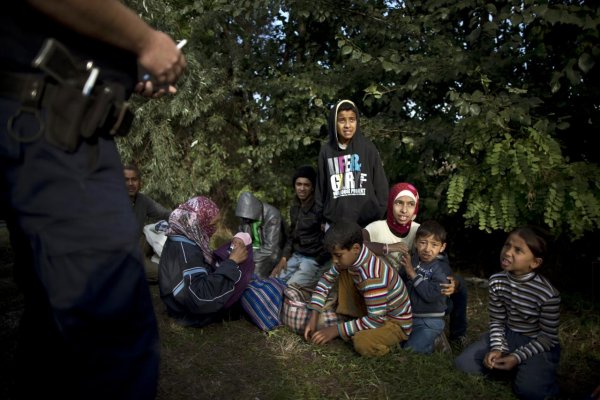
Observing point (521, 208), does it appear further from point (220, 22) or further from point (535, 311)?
point (220, 22)

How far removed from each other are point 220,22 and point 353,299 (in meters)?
4.94

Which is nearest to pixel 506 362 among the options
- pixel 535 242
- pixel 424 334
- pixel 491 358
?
pixel 491 358

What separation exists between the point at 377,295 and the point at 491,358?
749 millimetres

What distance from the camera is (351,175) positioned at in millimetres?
4004

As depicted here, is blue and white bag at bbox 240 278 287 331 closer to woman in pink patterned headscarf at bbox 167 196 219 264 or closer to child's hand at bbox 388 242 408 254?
woman in pink patterned headscarf at bbox 167 196 219 264

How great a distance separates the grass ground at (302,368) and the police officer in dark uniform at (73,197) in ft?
4.55

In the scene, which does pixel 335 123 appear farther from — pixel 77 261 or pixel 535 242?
pixel 77 261

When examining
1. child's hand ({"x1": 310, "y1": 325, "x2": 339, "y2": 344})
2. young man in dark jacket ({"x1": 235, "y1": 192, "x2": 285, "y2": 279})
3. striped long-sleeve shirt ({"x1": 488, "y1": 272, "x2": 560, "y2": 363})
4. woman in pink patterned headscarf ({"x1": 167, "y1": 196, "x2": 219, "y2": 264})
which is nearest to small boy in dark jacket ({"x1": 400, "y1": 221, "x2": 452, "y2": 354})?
striped long-sleeve shirt ({"x1": 488, "y1": 272, "x2": 560, "y2": 363})

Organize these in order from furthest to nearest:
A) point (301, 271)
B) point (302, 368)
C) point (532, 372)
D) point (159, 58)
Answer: point (301, 271), point (302, 368), point (532, 372), point (159, 58)

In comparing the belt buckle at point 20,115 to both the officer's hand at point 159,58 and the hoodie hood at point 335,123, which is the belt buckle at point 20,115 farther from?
the hoodie hood at point 335,123

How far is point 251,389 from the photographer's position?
2648mm

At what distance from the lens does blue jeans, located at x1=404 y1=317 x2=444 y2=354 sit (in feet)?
10.0

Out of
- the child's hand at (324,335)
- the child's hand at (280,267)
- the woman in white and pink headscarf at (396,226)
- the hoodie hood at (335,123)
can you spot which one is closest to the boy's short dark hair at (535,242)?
the woman in white and pink headscarf at (396,226)

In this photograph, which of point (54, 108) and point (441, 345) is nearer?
point (54, 108)
